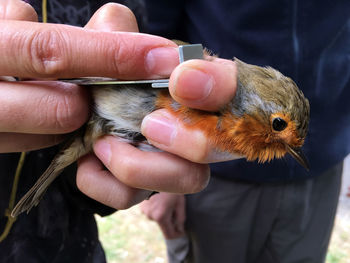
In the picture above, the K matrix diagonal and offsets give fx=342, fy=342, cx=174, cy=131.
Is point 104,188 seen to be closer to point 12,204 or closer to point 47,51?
point 12,204

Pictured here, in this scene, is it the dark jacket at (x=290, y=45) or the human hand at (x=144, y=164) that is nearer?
the human hand at (x=144, y=164)

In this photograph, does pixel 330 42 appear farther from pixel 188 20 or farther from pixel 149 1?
pixel 149 1

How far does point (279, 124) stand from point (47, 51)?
27.3 inches

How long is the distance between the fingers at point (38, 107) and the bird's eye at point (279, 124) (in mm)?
581

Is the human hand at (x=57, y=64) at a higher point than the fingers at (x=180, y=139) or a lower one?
higher

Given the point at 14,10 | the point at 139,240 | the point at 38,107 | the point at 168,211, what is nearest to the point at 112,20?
the point at 14,10

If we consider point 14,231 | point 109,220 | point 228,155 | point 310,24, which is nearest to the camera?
point 228,155

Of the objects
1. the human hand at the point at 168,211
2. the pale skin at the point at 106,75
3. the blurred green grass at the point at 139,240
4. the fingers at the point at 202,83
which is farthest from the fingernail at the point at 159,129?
the blurred green grass at the point at 139,240

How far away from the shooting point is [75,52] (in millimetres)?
812

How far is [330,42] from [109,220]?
3.31 meters

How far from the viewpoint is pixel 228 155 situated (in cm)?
104

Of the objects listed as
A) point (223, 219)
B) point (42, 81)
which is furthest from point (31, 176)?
point (223, 219)

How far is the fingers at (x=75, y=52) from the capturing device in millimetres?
794

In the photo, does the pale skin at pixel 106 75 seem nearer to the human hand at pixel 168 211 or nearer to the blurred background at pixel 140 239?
the human hand at pixel 168 211
